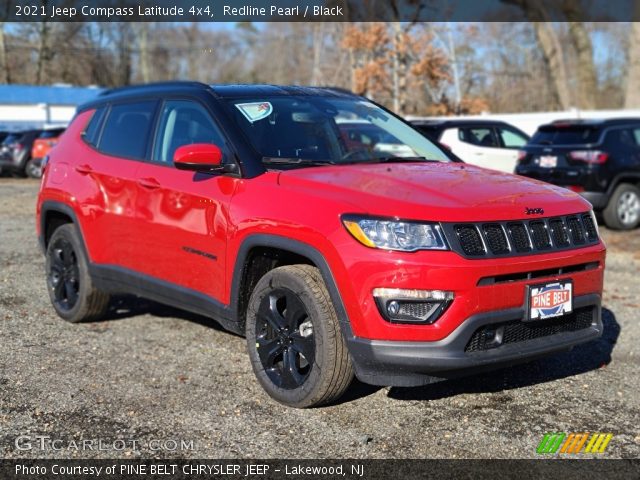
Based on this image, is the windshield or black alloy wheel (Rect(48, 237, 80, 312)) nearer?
the windshield

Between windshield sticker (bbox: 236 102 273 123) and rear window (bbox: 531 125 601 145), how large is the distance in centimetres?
821

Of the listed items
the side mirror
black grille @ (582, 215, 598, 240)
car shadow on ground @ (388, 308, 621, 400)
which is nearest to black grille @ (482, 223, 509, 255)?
black grille @ (582, 215, 598, 240)

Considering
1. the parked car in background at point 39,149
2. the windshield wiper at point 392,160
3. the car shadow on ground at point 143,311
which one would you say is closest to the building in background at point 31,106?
the parked car in background at point 39,149

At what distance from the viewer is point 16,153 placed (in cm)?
2377

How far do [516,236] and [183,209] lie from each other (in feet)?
6.84

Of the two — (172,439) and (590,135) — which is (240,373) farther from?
(590,135)

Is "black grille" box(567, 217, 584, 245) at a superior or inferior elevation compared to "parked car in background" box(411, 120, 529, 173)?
superior

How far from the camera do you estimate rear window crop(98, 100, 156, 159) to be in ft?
18.4

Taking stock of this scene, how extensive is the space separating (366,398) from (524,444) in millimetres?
987

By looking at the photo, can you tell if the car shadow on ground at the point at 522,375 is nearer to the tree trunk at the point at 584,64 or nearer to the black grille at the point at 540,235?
the black grille at the point at 540,235

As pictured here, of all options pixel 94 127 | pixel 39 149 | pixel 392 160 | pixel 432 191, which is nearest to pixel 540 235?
pixel 432 191

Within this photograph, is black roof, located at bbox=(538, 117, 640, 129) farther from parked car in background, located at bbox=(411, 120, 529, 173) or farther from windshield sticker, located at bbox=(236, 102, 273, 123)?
windshield sticker, located at bbox=(236, 102, 273, 123)

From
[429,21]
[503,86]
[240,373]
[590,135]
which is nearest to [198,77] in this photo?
[503,86]

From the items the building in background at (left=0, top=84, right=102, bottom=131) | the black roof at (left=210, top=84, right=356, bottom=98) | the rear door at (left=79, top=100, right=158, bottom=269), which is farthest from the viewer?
the building in background at (left=0, top=84, right=102, bottom=131)
